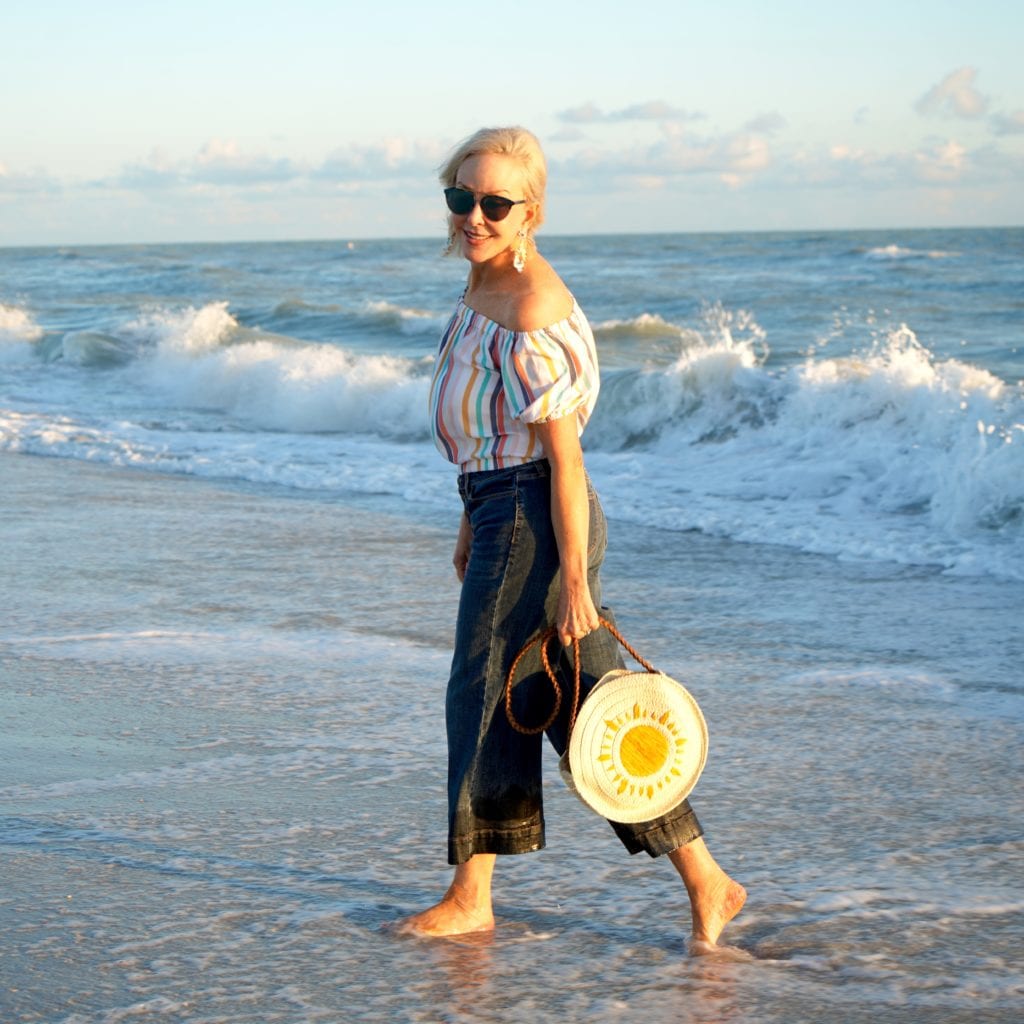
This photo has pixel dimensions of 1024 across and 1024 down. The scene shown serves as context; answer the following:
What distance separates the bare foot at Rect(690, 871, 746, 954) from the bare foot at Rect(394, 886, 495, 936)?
1.42ft

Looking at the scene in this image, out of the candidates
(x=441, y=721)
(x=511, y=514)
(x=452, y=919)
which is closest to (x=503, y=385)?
(x=511, y=514)

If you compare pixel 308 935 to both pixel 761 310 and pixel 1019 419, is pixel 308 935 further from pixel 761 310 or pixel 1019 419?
pixel 761 310

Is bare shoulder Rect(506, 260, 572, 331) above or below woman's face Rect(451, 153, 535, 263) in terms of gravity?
below

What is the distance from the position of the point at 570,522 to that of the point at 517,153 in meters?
0.75

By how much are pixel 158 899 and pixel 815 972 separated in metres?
1.41

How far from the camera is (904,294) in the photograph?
3116 cm

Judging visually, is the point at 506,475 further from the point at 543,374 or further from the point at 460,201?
the point at 460,201

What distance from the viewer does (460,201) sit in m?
3.02

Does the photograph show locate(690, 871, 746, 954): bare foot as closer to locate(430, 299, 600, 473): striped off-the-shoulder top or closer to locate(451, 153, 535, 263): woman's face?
locate(430, 299, 600, 473): striped off-the-shoulder top

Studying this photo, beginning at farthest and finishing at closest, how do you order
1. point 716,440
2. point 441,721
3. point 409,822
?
point 716,440
point 441,721
point 409,822

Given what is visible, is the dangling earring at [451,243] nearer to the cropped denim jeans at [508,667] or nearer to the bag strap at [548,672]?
the cropped denim jeans at [508,667]

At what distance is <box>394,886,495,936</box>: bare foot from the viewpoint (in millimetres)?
3137

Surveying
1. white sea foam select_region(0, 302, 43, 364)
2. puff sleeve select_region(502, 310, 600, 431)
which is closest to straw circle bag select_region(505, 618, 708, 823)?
puff sleeve select_region(502, 310, 600, 431)

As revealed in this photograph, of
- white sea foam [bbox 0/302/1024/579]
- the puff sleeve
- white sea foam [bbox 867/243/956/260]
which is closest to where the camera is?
the puff sleeve
